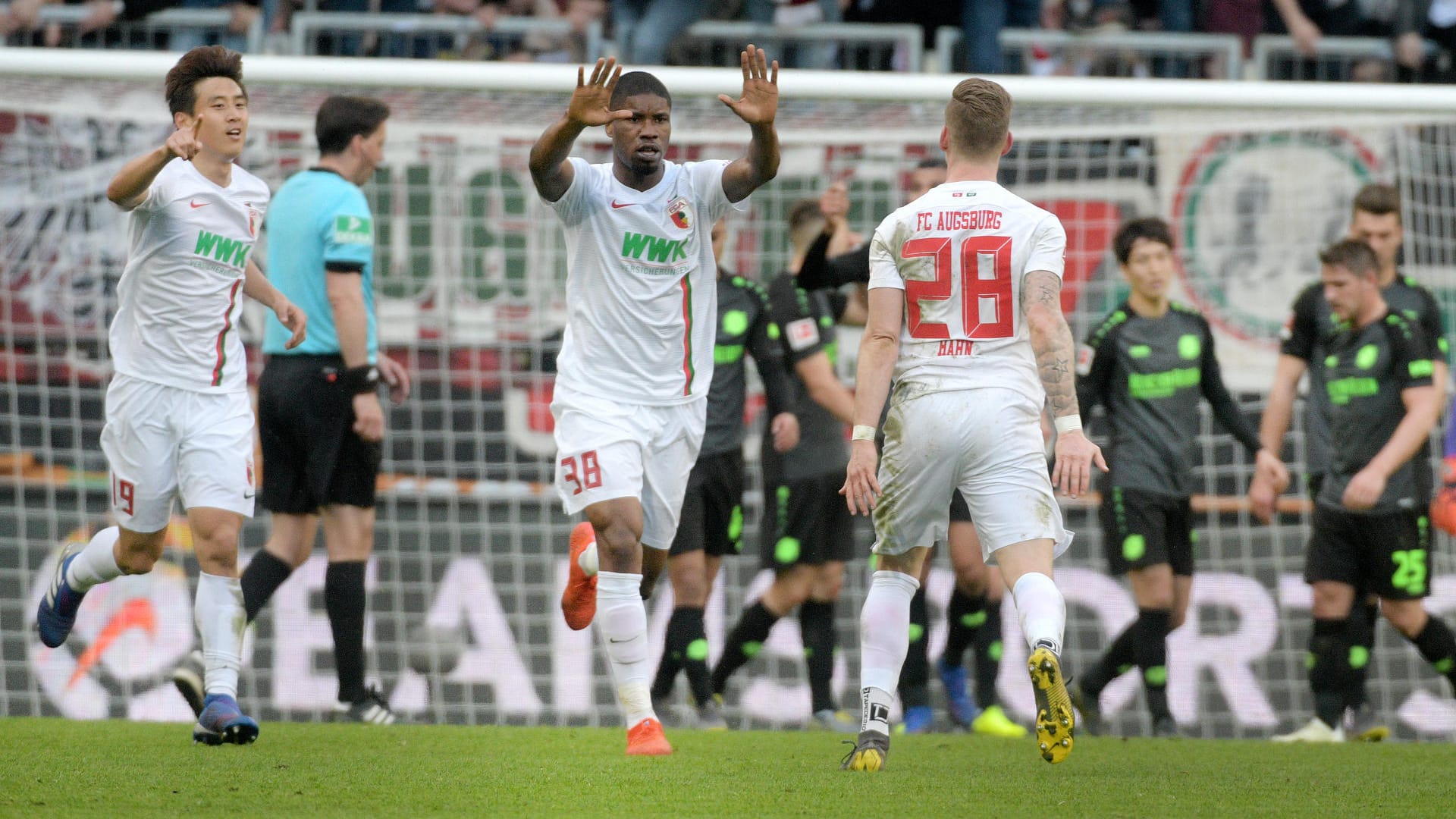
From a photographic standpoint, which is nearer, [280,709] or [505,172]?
[280,709]

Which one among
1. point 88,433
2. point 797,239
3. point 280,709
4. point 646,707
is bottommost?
point 280,709

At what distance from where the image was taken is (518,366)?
9398 millimetres

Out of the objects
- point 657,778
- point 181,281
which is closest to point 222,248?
point 181,281

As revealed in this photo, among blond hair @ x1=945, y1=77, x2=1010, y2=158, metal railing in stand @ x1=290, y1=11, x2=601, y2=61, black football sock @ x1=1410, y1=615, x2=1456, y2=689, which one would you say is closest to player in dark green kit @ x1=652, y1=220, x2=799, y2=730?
blond hair @ x1=945, y1=77, x2=1010, y2=158

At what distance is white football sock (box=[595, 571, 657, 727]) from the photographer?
539cm

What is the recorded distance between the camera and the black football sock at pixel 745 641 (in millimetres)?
7730

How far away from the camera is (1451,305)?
952 centimetres

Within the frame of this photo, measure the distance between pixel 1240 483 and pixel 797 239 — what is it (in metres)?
3.17

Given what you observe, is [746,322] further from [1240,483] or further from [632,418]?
[1240,483]

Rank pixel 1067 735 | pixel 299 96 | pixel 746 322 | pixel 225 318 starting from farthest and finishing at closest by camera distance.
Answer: pixel 299 96, pixel 746 322, pixel 225 318, pixel 1067 735

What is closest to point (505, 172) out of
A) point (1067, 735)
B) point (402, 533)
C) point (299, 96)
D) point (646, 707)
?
point (299, 96)

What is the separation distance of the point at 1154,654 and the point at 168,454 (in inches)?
163

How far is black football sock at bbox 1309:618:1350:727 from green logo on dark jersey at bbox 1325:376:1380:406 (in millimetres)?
960

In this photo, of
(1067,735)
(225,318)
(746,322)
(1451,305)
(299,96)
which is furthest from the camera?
(1451,305)
